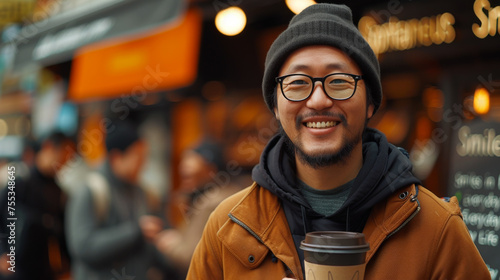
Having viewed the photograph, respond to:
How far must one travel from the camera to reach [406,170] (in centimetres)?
173

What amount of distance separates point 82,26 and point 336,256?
13.2ft

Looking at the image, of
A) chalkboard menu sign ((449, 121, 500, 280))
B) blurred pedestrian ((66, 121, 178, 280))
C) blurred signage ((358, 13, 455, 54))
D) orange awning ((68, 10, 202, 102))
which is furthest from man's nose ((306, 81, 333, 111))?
blurred pedestrian ((66, 121, 178, 280))

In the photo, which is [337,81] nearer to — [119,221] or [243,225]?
[243,225]

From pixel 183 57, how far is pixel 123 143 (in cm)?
96

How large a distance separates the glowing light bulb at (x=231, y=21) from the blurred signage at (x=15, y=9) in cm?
241

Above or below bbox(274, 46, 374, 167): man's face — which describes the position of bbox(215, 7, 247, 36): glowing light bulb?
above

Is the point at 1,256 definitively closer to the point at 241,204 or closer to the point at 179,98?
the point at 179,98

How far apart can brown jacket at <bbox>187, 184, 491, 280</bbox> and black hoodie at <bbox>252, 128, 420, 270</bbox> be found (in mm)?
35

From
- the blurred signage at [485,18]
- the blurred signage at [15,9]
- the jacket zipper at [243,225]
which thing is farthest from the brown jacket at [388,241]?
the blurred signage at [15,9]

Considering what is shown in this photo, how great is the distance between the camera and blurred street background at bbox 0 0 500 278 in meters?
2.88

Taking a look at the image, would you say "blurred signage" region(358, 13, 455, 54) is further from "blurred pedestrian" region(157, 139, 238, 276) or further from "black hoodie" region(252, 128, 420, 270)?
"blurred pedestrian" region(157, 139, 238, 276)

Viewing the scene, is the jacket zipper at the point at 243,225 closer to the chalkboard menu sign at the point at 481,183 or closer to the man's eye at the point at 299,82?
the man's eye at the point at 299,82

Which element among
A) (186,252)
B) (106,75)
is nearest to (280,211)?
(186,252)

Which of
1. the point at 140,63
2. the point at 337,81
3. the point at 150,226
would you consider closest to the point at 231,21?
the point at 140,63
